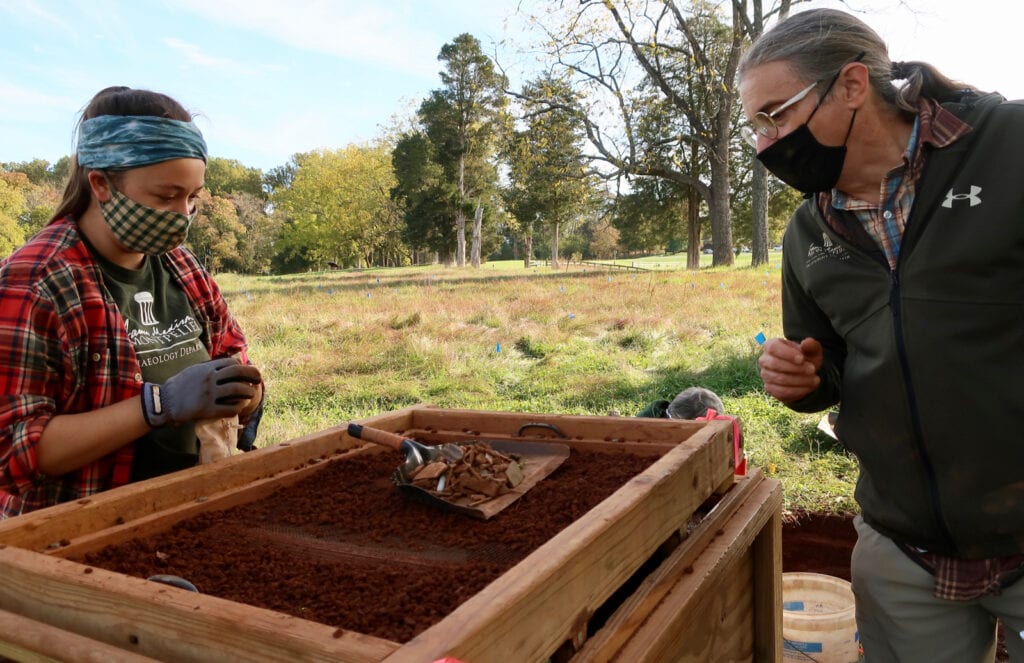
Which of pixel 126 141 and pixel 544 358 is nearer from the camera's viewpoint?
pixel 126 141

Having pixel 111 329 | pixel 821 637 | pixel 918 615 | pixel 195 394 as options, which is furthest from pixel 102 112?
pixel 821 637

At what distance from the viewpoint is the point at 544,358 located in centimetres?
841

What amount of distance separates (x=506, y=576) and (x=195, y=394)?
0.89m

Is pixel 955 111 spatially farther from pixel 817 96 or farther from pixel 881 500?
pixel 881 500

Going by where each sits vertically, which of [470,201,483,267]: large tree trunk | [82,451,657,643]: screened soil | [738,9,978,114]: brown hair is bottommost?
[82,451,657,643]: screened soil

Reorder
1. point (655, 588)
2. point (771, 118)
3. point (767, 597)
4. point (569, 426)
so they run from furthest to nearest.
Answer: point (569, 426)
point (767, 597)
point (771, 118)
point (655, 588)

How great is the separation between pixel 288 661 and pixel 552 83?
19136 mm

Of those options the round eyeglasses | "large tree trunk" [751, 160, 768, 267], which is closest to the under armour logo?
the round eyeglasses

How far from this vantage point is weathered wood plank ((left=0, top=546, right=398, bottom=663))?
851 millimetres

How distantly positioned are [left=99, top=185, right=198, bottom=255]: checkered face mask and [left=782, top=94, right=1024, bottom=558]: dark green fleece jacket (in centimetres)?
172

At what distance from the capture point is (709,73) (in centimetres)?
1847

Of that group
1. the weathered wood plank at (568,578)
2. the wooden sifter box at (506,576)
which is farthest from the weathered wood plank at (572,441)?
the weathered wood plank at (568,578)

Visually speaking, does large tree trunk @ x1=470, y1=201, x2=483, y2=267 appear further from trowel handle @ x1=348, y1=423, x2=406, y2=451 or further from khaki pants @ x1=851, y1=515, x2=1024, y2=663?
khaki pants @ x1=851, y1=515, x2=1024, y2=663

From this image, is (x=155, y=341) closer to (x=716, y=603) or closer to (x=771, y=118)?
(x=716, y=603)
